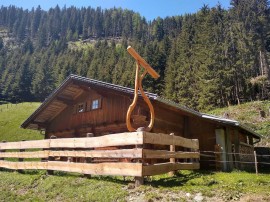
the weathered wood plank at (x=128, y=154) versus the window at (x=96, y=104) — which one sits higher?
the window at (x=96, y=104)

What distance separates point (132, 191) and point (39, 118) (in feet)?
59.4

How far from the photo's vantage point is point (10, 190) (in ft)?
38.2

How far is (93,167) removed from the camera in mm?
10906

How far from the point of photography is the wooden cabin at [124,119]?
54.6 feet

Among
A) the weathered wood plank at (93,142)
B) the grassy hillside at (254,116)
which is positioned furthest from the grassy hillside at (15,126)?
the weathered wood plank at (93,142)

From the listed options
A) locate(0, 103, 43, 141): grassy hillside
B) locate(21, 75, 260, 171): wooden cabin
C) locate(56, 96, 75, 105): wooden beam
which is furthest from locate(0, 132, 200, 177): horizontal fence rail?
locate(0, 103, 43, 141): grassy hillside

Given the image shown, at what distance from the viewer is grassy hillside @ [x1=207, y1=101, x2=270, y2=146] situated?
32.2 meters

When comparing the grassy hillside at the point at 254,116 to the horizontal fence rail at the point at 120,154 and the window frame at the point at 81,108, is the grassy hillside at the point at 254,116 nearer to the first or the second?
the window frame at the point at 81,108

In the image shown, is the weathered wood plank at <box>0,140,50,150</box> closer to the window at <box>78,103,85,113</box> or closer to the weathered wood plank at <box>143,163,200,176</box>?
the weathered wood plank at <box>143,163,200,176</box>

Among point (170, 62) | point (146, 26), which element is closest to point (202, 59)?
point (170, 62)

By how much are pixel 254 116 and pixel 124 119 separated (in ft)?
81.5

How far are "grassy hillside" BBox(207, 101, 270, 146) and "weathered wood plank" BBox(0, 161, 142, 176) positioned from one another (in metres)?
23.8

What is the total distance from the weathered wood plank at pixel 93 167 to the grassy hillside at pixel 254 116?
2382cm

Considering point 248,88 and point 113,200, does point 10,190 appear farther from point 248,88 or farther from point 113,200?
point 248,88
